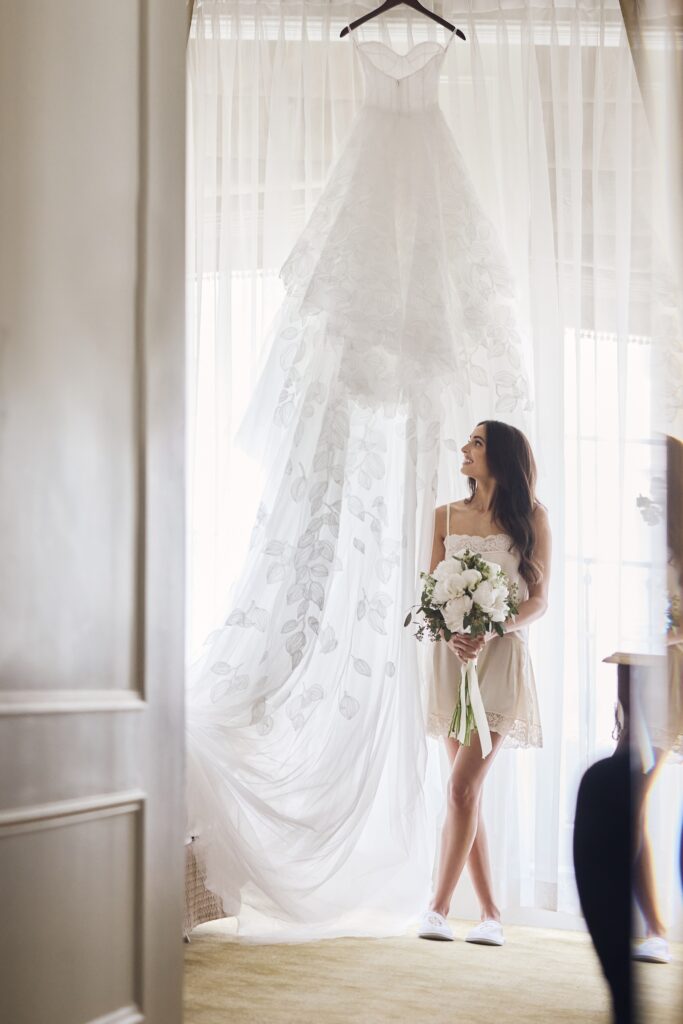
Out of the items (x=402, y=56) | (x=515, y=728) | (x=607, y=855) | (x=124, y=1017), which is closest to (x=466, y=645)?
(x=515, y=728)

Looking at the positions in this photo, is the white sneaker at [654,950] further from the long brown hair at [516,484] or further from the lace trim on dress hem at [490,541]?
the lace trim on dress hem at [490,541]

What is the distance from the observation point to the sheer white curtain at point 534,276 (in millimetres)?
→ 3342

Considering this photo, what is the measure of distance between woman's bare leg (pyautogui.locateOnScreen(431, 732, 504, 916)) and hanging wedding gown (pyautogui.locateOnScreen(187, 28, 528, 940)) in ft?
0.22

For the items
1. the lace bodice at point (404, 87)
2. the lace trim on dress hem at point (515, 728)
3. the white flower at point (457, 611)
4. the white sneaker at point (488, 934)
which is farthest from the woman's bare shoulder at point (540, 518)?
the lace bodice at point (404, 87)

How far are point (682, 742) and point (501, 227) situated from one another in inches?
70.9

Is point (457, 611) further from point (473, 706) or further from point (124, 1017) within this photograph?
point (124, 1017)

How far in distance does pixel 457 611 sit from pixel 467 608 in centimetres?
3

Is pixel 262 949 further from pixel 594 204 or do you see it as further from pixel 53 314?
pixel 594 204

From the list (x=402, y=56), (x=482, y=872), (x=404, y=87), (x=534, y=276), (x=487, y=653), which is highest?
(x=402, y=56)

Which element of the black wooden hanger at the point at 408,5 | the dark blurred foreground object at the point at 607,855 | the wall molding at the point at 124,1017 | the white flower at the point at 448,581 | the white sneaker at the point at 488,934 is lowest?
the white sneaker at the point at 488,934

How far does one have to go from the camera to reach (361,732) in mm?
3049

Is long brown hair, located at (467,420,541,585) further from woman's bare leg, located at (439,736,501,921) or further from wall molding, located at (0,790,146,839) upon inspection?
wall molding, located at (0,790,146,839)

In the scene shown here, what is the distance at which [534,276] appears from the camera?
11.4ft

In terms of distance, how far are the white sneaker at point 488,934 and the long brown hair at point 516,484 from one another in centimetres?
103
